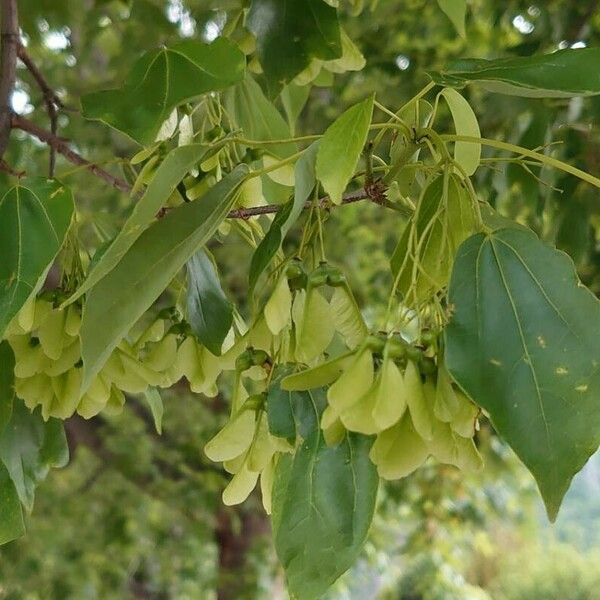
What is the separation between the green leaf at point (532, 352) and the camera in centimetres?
40

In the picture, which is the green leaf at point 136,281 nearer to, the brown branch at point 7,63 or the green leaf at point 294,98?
the brown branch at point 7,63

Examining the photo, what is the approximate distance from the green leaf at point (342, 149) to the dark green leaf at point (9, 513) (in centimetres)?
40

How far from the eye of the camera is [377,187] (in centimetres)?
53

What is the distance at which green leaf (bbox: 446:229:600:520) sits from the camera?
1.32ft

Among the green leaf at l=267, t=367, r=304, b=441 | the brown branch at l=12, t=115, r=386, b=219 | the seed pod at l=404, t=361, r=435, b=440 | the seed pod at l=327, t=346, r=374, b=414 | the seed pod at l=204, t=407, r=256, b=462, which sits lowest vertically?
the seed pod at l=204, t=407, r=256, b=462

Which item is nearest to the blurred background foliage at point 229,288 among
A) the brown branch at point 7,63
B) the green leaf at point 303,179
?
the brown branch at point 7,63

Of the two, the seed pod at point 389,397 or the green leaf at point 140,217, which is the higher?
the green leaf at point 140,217

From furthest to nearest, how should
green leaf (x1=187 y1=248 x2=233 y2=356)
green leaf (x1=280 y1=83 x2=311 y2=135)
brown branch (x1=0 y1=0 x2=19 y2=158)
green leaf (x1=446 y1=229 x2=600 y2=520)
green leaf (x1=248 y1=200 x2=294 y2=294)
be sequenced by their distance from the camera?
1. green leaf (x1=280 y1=83 x2=311 y2=135)
2. brown branch (x1=0 y1=0 x2=19 y2=158)
3. green leaf (x1=187 y1=248 x2=233 y2=356)
4. green leaf (x1=248 y1=200 x2=294 y2=294)
5. green leaf (x1=446 y1=229 x2=600 y2=520)

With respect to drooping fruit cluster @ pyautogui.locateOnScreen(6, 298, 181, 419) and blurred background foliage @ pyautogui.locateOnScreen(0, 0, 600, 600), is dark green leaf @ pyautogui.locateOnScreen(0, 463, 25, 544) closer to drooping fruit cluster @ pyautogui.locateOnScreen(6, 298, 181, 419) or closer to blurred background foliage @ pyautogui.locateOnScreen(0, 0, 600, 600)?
drooping fruit cluster @ pyautogui.locateOnScreen(6, 298, 181, 419)

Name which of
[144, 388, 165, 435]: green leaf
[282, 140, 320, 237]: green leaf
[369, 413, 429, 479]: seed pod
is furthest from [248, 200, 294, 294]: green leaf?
[144, 388, 165, 435]: green leaf

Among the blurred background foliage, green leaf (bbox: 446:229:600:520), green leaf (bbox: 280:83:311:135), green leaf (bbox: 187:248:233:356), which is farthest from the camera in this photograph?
the blurred background foliage

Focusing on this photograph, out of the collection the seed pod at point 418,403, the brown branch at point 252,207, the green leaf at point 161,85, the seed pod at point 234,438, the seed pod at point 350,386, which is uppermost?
the green leaf at point 161,85

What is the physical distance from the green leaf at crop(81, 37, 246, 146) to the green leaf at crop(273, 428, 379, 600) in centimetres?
22

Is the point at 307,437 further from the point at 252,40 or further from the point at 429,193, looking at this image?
the point at 252,40
